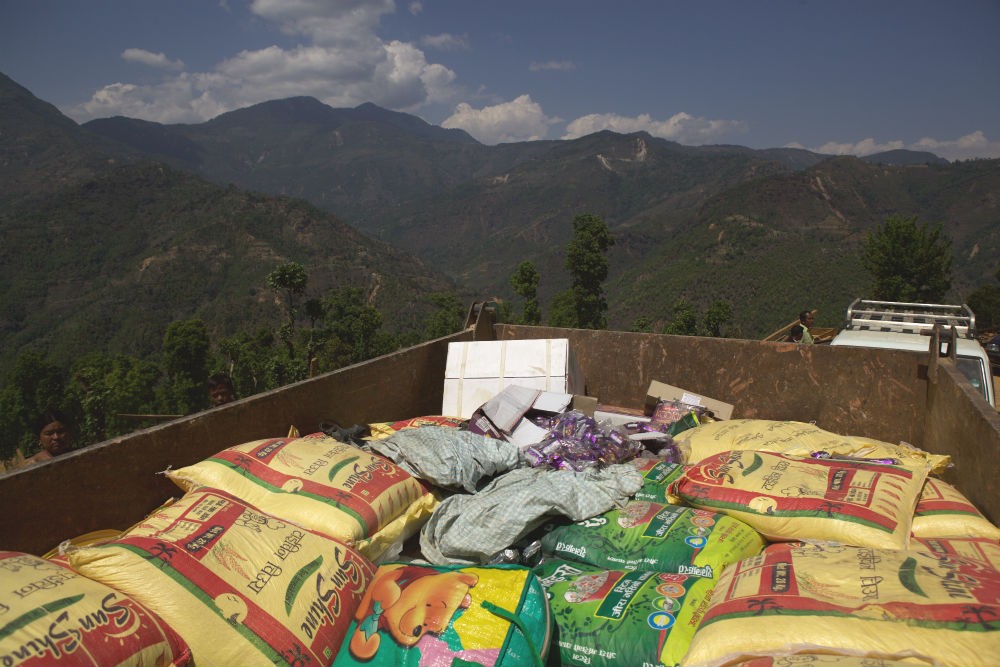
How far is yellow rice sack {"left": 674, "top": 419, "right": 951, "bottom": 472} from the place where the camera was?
280 centimetres

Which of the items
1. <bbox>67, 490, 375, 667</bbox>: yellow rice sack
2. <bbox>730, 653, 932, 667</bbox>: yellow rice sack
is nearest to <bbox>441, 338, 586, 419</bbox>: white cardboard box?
<bbox>67, 490, 375, 667</bbox>: yellow rice sack

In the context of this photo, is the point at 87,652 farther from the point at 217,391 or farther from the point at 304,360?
the point at 304,360

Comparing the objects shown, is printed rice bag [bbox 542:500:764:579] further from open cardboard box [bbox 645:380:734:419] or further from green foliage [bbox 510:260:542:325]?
green foliage [bbox 510:260:542:325]

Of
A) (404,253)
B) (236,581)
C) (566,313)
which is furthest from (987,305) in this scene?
(404,253)

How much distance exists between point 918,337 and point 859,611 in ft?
11.5

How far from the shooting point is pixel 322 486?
2.26 metres

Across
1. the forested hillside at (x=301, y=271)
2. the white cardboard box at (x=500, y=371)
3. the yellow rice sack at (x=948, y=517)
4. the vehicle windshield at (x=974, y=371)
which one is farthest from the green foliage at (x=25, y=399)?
the yellow rice sack at (x=948, y=517)

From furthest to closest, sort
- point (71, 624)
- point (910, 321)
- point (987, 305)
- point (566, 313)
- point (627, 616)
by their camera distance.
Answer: point (566, 313)
point (987, 305)
point (910, 321)
point (627, 616)
point (71, 624)

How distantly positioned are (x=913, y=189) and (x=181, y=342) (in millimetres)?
106190

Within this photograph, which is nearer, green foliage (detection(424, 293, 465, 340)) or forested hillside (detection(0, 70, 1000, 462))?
green foliage (detection(424, 293, 465, 340))

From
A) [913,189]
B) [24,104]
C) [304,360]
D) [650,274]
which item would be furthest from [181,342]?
[24,104]

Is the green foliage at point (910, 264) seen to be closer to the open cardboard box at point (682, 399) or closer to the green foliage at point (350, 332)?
the open cardboard box at point (682, 399)

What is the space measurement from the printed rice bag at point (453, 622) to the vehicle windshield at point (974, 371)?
146 inches

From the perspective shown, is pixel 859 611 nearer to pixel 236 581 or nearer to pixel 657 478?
pixel 657 478
